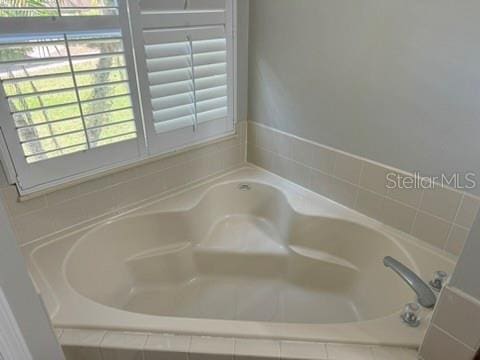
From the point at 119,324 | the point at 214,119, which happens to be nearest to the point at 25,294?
the point at 119,324

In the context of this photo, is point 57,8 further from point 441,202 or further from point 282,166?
point 441,202

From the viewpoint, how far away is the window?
3.84ft

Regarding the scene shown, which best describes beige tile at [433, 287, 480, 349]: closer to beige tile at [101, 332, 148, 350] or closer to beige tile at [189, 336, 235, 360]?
beige tile at [189, 336, 235, 360]

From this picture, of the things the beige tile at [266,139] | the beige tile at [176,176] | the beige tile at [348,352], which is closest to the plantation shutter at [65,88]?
the beige tile at [176,176]

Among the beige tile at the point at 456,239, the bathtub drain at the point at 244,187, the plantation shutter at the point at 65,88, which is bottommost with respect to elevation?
the bathtub drain at the point at 244,187

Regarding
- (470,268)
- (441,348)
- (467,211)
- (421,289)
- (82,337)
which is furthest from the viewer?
(467,211)

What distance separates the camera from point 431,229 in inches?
54.6

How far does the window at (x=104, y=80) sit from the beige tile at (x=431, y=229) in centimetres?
112

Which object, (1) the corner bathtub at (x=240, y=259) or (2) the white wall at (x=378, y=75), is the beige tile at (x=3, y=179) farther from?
(2) the white wall at (x=378, y=75)

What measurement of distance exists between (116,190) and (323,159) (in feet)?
3.35

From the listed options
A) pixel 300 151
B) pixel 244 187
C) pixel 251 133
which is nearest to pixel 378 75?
pixel 300 151

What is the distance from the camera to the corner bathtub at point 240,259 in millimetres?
1420

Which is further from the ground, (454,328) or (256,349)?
(454,328)

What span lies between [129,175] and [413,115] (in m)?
1.27
